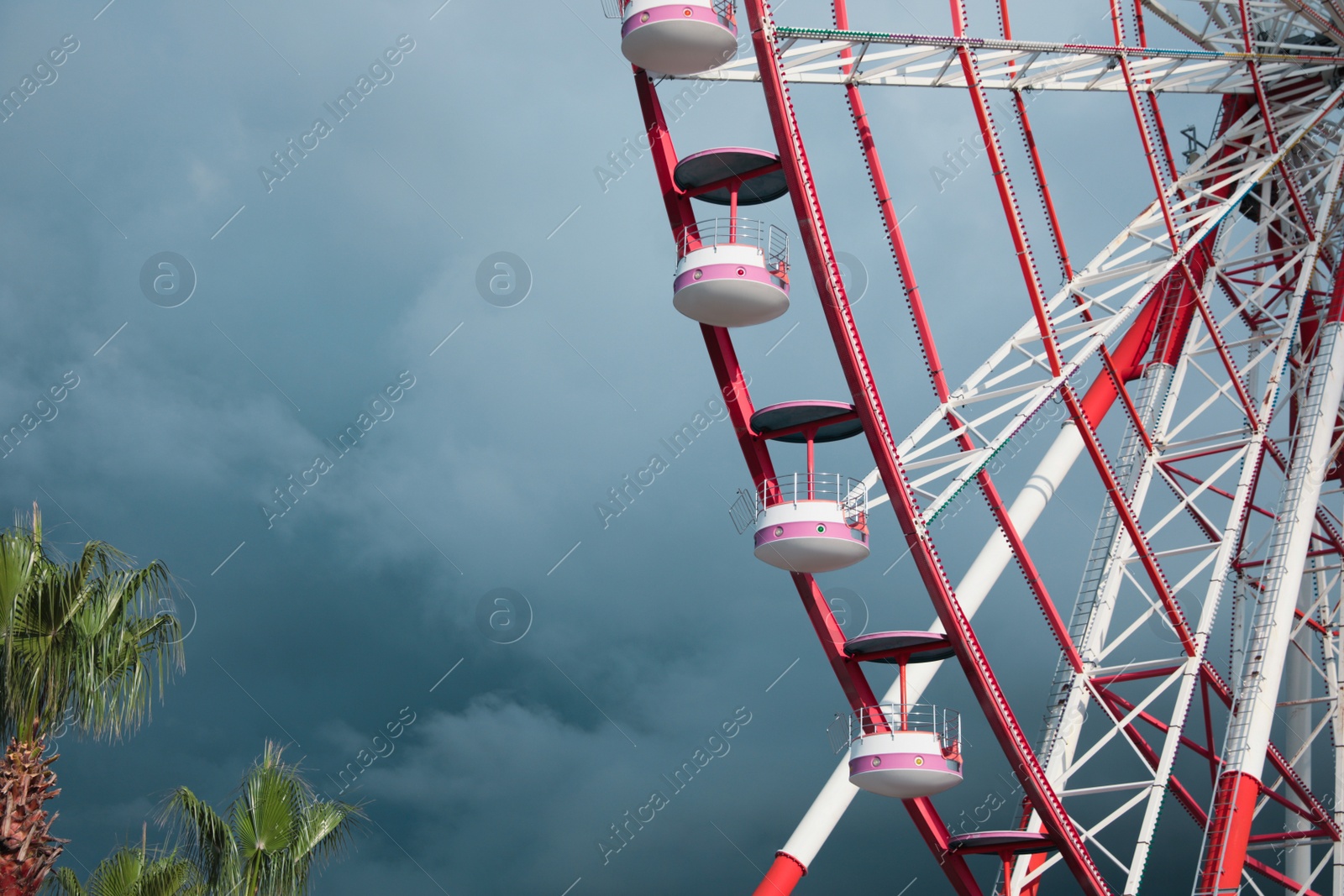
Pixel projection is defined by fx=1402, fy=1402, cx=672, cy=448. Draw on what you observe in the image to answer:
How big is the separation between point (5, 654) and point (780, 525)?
10087 millimetres

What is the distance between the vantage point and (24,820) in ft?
47.9

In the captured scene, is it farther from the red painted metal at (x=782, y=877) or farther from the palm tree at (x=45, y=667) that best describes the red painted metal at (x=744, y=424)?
the palm tree at (x=45, y=667)

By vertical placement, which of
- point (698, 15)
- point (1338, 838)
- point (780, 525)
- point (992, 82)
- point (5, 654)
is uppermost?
point (992, 82)

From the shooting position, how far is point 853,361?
19688 millimetres

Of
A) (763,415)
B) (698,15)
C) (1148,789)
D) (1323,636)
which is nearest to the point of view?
(698,15)

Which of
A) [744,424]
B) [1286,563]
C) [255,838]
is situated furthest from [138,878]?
[1286,563]

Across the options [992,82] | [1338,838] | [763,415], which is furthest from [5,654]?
[1338,838]

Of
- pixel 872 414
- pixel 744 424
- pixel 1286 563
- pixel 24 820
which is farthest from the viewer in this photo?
pixel 1286 563

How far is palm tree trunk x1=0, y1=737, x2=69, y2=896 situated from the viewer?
1436 centimetres

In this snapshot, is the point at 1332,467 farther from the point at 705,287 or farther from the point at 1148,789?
the point at 705,287

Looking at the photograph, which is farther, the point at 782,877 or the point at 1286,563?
the point at 1286,563

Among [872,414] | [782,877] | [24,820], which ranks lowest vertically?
[24,820]

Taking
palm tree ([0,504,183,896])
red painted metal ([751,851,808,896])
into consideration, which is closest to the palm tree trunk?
palm tree ([0,504,183,896])

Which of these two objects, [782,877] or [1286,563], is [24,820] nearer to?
[782,877]
